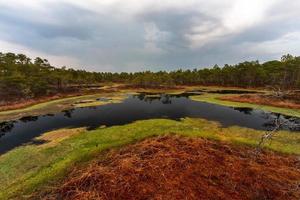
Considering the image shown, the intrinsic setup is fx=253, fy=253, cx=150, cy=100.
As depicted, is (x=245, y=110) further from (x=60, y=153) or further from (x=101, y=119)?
(x=60, y=153)

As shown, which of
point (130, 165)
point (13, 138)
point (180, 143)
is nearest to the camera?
point (130, 165)

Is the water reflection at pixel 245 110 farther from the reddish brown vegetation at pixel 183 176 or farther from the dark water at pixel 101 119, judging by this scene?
the reddish brown vegetation at pixel 183 176

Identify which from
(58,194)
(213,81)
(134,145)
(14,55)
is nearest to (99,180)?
(58,194)

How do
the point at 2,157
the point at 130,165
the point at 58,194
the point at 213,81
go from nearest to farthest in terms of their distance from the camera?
the point at 58,194 < the point at 130,165 < the point at 2,157 < the point at 213,81

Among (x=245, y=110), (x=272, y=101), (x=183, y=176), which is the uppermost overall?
(x=183, y=176)

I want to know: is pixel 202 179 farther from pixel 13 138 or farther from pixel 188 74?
pixel 188 74

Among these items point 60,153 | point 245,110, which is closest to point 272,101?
point 245,110

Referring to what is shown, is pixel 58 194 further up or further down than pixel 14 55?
further down

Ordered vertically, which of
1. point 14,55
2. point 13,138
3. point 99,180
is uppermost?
point 14,55
